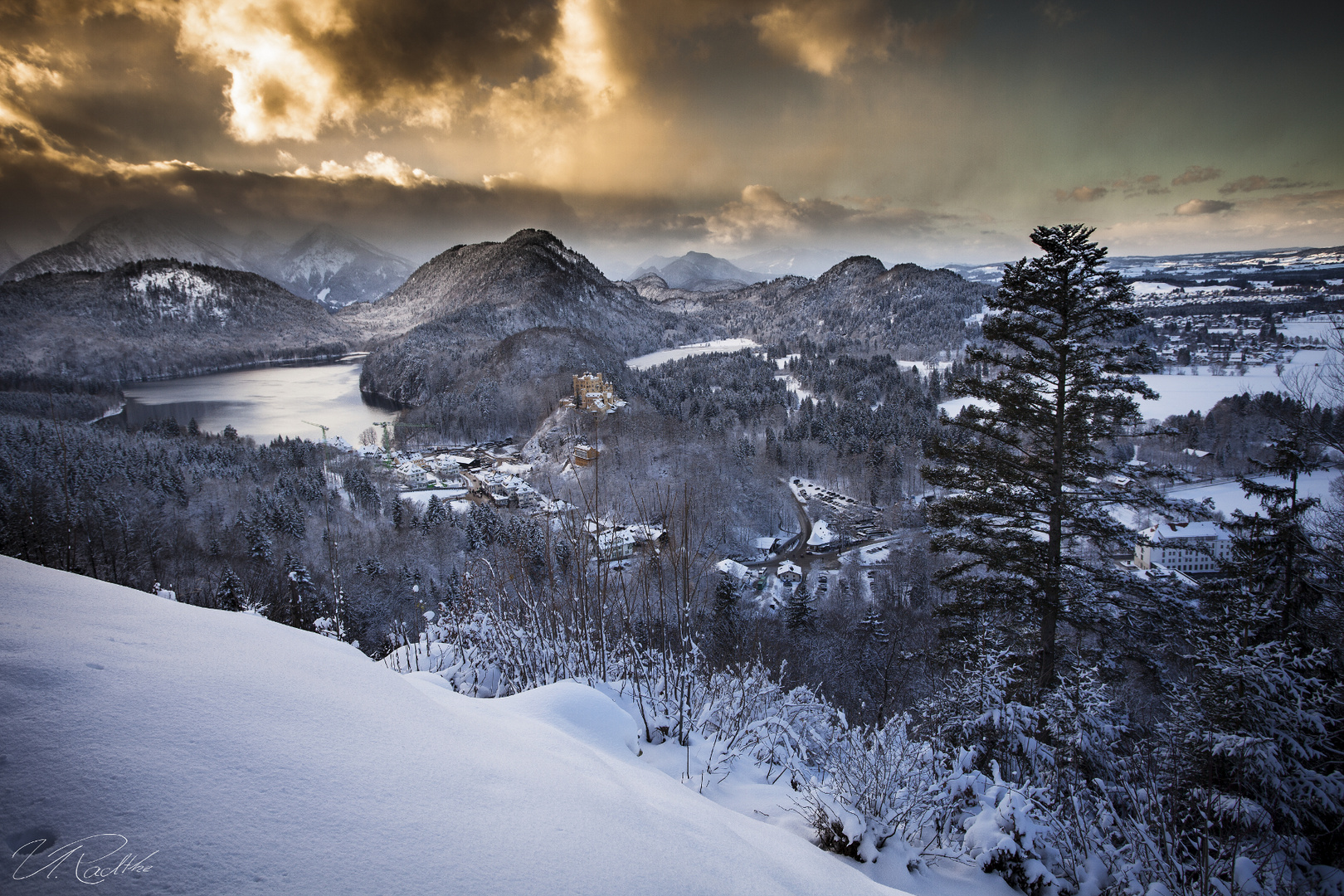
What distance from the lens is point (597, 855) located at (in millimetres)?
1290

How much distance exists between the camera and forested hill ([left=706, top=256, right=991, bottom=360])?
9281cm

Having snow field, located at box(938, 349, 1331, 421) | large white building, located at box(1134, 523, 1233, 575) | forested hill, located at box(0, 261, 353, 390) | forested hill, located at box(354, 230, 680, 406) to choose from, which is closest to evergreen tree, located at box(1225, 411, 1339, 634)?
large white building, located at box(1134, 523, 1233, 575)

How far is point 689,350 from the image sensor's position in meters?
105

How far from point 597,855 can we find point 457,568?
20074 millimetres

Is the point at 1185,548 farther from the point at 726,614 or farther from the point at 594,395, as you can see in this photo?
the point at 594,395

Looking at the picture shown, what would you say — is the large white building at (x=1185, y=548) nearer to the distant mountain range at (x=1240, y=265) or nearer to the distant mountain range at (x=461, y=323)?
the distant mountain range at (x=1240, y=265)

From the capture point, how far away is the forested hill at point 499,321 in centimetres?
6738

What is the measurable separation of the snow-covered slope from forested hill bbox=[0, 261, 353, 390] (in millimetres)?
91498

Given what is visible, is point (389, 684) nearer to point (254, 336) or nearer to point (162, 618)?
point (162, 618)

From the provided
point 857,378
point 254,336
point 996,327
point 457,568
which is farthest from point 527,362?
point 254,336

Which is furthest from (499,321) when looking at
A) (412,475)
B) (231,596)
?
(231,596)

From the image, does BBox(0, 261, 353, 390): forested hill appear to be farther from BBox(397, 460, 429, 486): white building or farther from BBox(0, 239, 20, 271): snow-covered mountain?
BBox(0, 239, 20, 271): snow-covered mountain

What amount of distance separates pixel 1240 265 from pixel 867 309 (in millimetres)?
58837

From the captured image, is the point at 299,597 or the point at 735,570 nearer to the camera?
the point at 299,597
